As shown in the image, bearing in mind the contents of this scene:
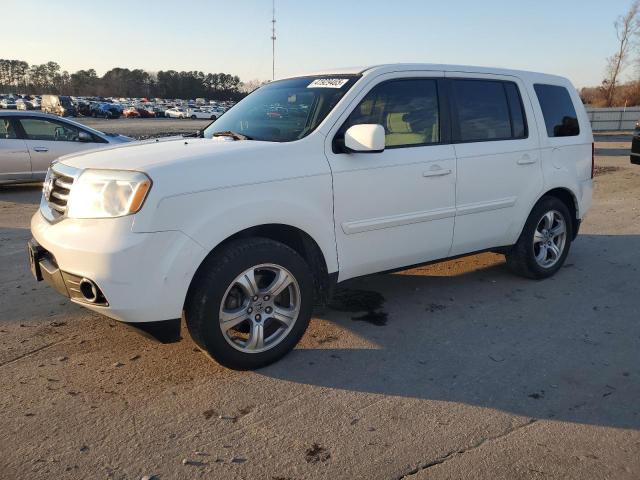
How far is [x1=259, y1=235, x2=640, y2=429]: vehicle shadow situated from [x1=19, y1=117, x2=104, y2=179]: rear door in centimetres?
756

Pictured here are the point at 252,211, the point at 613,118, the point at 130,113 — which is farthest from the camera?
the point at 130,113

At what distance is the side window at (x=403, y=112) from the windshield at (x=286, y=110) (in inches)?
7.8

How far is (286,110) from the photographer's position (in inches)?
163

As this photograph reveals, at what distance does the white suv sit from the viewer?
306cm

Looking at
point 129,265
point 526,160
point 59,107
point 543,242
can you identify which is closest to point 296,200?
point 129,265

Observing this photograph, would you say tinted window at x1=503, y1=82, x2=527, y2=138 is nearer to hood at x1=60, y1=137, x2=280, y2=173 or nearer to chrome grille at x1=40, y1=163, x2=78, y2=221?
hood at x1=60, y1=137, x2=280, y2=173

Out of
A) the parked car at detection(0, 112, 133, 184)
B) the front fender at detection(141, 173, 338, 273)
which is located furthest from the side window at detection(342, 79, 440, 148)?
the parked car at detection(0, 112, 133, 184)

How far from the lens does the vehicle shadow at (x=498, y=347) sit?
3.21 m

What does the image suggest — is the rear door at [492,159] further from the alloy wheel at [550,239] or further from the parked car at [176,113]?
the parked car at [176,113]

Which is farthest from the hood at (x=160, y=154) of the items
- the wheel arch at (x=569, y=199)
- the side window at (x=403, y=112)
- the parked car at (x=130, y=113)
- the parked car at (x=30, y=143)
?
the parked car at (x=130, y=113)

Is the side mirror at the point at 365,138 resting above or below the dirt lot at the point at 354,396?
above

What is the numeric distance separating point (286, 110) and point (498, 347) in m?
2.28

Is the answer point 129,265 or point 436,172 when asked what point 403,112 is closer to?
point 436,172

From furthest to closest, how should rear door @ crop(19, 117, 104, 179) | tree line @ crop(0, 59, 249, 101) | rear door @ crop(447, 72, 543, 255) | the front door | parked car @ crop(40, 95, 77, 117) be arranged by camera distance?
tree line @ crop(0, 59, 249, 101), parked car @ crop(40, 95, 77, 117), rear door @ crop(19, 117, 104, 179), rear door @ crop(447, 72, 543, 255), the front door
